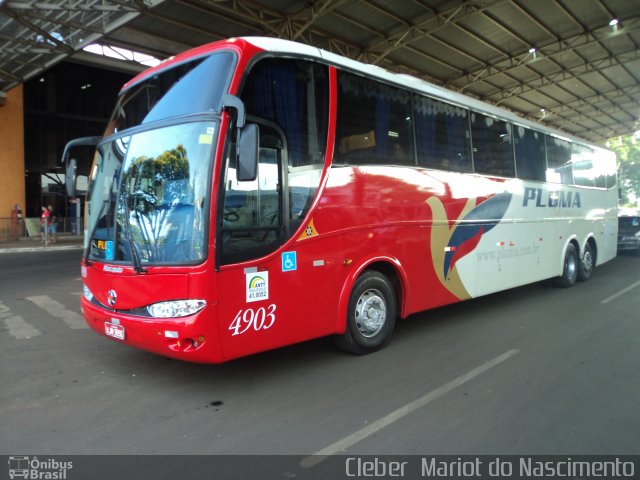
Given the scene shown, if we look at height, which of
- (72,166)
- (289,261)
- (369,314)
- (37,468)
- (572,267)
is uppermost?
(72,166)

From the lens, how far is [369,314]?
18.0 feet

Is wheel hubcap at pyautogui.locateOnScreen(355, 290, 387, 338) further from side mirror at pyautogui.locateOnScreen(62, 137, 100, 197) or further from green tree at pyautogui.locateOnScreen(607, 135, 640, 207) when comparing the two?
green tree at pyautogui.locateOnScreen(607, 135, 640, 207)

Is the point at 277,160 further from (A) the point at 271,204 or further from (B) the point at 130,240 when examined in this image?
(B) the point at 130,240

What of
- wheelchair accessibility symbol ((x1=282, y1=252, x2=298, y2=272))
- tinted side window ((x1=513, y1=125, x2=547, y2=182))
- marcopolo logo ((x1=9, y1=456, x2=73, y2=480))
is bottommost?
marcopolo logo ((x1=9, y1=456, x2=73, y2=480))

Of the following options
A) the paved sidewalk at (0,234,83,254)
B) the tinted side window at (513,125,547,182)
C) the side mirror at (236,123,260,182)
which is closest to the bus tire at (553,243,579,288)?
the tinted side window at (513,125,547,182)

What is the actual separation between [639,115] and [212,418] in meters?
39.7

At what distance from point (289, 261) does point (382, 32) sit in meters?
16.0

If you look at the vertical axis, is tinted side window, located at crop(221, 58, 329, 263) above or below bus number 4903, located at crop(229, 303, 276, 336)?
above

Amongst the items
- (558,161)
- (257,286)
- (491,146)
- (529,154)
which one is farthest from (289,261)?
(558,161)

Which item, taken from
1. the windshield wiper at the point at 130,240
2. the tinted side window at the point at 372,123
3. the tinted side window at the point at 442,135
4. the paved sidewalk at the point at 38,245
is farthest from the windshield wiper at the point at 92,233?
the paved sidewalk at the point at 38,245

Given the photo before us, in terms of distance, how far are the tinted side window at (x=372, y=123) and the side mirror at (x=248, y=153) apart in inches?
55.4

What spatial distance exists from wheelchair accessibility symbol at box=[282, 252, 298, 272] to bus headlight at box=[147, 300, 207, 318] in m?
0.91

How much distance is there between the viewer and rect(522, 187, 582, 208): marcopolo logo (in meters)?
8.60

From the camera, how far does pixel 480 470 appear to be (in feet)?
10.2
